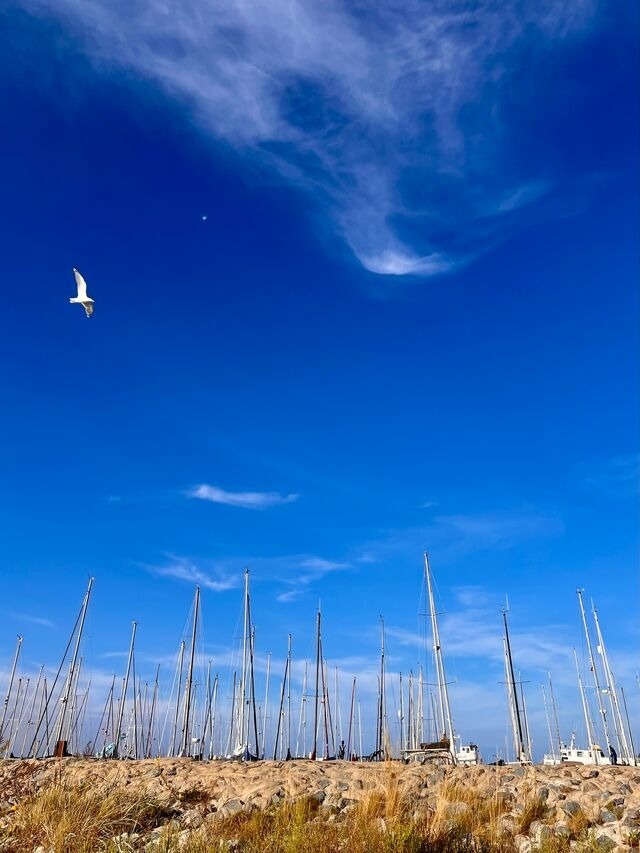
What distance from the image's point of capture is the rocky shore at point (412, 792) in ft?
35.6

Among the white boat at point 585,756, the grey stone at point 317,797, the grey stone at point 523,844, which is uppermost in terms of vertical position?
the white boat at point 585,756

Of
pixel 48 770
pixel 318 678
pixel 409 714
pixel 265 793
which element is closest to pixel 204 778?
pixel 265 793

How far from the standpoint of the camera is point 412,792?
12547 mm

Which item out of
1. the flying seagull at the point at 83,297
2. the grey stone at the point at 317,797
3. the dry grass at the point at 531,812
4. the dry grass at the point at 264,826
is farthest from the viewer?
the flying seagull at the point at 83,297

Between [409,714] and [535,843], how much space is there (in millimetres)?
45731

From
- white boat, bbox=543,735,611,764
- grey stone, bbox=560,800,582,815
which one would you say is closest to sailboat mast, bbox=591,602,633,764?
white boat, bbox=543,735,611,764

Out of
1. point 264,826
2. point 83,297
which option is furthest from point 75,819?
point 83,297

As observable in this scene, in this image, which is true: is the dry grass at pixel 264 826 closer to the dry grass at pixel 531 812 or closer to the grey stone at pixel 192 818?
the grey stone at pixel 192 818

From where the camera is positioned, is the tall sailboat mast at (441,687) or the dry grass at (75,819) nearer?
the dry grass at (75,819)

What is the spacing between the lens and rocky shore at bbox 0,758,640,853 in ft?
35.6

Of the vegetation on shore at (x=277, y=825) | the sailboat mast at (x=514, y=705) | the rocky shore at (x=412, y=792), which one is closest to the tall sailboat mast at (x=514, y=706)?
the sailboat mast at (x=514, y=705)

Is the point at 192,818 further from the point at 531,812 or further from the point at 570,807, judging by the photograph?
the point at 570,807

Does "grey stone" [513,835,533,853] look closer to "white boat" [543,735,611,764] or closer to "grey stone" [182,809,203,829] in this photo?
"grey stone" [182,809,203,829]

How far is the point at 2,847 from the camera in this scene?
30.7 ft
